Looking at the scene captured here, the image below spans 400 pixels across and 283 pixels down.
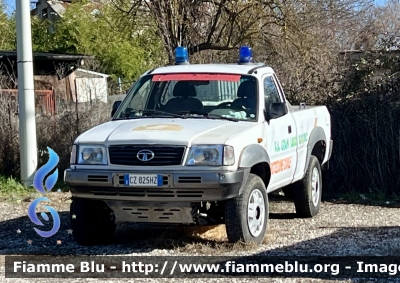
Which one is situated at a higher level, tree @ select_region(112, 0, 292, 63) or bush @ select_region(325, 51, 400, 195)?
tree @ select_region(112, 0, 292, 63)

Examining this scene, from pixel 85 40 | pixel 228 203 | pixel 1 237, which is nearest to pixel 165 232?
pixel 228 203

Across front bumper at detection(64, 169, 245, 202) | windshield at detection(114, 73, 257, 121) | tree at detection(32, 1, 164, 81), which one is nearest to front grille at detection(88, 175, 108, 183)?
front bumper at detection(64, 169, 245, 202)

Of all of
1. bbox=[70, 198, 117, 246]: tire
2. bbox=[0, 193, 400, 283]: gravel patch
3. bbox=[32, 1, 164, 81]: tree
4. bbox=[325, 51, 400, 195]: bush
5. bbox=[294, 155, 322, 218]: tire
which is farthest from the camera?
bbox=[32, 1, 164, 81]: tree

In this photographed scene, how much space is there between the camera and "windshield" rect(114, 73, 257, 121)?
26.7 ft

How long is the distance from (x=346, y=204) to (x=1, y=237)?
531cm

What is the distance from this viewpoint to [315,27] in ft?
63.6

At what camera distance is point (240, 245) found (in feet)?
24.1

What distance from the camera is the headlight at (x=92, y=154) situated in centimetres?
736

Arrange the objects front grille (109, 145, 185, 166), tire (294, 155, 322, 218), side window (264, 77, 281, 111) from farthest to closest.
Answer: tire (294, 155, 322, 218) → side window (264, 77, 281, 111) → front grille (109, 145, 185, 166)

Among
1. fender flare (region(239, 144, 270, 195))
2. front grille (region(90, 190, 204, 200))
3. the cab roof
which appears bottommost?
front grille (region(90, 190, 204, 200))

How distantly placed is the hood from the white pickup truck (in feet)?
0.04

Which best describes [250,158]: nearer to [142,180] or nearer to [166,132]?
[166,132]

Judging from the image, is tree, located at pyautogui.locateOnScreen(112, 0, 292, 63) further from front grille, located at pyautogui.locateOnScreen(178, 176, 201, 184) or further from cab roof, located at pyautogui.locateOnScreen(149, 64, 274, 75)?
front grille, located at pyautogui.locateOnScreen(178, 176, 201, 184)

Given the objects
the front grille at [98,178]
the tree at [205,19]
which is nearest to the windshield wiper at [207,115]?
the front grille at [98,178]
